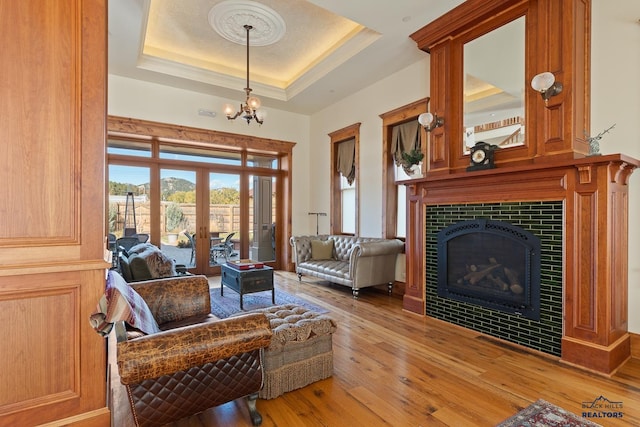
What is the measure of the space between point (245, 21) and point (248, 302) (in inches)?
153

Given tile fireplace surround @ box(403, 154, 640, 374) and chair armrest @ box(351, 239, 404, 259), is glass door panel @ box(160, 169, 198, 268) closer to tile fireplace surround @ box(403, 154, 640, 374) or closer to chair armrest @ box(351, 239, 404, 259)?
chair armrest @ box(351, 239, 404, 259)

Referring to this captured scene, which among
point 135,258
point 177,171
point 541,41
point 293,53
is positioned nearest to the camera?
point 541,41

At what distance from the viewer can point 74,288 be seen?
5.70 feet

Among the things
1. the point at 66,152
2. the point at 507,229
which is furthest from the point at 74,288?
the point at 507,229

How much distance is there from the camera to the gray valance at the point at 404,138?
16.2 ft

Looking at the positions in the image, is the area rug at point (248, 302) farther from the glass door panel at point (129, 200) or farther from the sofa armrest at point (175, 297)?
the glass door panel at point (129, 200)

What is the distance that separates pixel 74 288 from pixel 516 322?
360 cm

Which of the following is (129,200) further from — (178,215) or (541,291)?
(541,291)

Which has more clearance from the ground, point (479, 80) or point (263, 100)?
point (263, 100)

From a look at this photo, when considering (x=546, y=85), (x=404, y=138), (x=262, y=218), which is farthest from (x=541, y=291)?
(x=262, y=218)

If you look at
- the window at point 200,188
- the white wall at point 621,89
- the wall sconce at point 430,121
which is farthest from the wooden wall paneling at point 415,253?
the window at point 200,188

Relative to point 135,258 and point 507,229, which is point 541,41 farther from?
point 135,258

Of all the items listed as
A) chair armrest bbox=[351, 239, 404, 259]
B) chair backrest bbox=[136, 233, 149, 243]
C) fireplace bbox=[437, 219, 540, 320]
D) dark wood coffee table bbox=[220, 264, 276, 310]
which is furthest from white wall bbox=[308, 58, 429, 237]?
chair backrest bbox=[136, 233, 149, 243]

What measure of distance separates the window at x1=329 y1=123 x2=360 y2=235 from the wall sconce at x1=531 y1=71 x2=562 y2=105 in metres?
3.37
